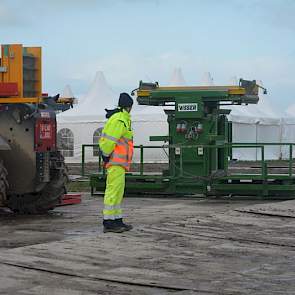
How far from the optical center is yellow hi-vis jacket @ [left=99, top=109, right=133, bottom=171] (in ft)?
28.6

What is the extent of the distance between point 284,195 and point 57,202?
5.38m

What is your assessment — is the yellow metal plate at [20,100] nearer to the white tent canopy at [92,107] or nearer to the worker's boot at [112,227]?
the worker's boot at [112,227]

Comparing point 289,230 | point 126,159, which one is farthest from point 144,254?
point 289,230

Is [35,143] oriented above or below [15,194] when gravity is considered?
above

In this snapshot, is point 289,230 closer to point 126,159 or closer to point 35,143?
point 126,159

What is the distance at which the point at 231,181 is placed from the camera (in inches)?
572

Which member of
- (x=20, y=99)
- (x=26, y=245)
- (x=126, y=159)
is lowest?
(x=26, y=245)

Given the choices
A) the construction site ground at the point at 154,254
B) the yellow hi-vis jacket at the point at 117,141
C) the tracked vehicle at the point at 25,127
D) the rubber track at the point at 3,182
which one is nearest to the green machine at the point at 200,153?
the construction site ground at the point at 154,254

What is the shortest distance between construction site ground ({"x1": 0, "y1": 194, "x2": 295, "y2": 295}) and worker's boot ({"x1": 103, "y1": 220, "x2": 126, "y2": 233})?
14cm

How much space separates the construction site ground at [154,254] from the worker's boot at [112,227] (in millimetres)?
140

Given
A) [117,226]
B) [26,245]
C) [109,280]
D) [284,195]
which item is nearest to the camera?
[109,280]

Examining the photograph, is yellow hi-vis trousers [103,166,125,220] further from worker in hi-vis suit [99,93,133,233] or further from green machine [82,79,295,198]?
green machine [82,79,295,198]

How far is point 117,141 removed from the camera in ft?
28.7

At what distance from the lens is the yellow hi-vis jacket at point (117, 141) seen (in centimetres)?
873
